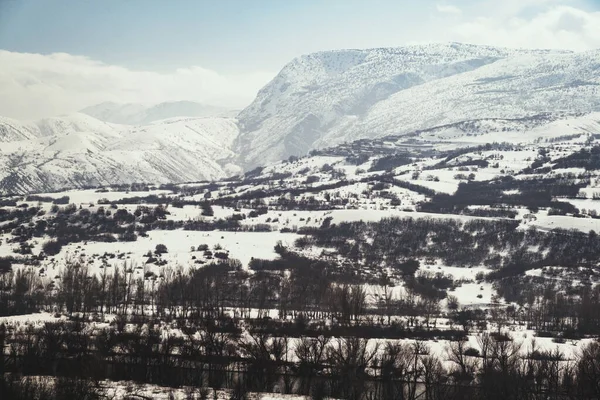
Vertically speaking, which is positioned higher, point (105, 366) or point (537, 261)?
point (537, 261)

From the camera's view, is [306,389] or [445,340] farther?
[445,340]

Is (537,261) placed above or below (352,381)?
above

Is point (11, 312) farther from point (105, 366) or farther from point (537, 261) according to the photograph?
point (537, 261)

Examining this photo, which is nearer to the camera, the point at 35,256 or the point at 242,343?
the point at 242,343

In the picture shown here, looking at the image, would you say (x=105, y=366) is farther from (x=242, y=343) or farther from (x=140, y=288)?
(x=140, y=288)

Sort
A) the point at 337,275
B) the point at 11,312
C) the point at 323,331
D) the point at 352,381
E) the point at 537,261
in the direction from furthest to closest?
the point at 537,261 < the point at 337,275 < the point at 11,312 < the point at 323,331 < the point at 352,381

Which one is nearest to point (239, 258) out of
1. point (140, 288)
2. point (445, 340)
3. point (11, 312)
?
point (140, 288)

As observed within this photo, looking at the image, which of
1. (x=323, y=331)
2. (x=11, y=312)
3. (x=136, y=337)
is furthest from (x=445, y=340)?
(x=11, y=312)

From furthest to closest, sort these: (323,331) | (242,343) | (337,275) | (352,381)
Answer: (337,275)
(323,331)
(242,343)
(352,381)

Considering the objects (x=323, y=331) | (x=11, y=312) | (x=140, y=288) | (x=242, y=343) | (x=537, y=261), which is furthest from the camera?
(x=537, y=261)
